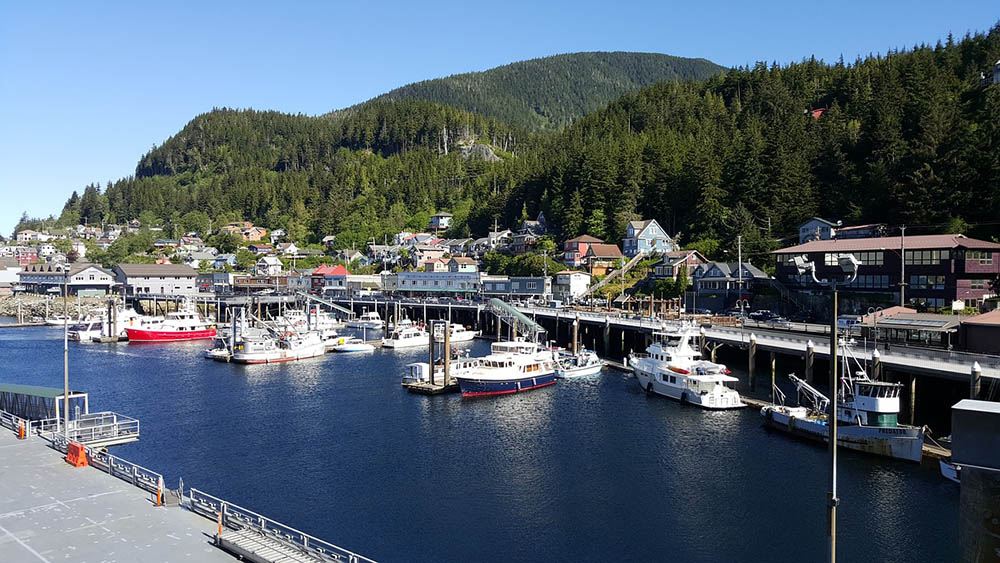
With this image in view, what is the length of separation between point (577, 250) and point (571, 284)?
373 inches

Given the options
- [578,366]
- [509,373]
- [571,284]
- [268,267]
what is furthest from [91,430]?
[268,267]

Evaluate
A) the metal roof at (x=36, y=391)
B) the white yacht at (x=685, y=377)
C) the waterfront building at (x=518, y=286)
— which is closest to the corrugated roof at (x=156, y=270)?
the waterfront building at (x=518, y=286)

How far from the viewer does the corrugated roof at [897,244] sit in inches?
2355

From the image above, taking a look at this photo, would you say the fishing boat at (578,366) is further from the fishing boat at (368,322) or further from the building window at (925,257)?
the fishing boat at (368,322)

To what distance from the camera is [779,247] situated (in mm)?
89188

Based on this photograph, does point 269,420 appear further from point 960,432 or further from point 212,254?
point 212,254

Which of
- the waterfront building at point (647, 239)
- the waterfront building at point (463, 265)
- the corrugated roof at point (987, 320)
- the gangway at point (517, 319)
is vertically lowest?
the gangway at point (517, 319)

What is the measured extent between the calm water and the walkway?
22.8 ft

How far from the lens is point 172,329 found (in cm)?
9169

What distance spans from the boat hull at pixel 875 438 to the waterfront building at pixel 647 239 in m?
66.2

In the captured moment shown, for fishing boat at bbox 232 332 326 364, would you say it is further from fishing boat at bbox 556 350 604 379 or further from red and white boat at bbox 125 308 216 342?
fishing boat at bbox 556 350 604 379

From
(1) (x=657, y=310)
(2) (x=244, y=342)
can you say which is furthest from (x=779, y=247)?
(2) (x=244, y=342)

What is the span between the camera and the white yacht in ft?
155

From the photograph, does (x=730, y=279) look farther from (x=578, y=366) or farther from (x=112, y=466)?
(x=112, y=466)
